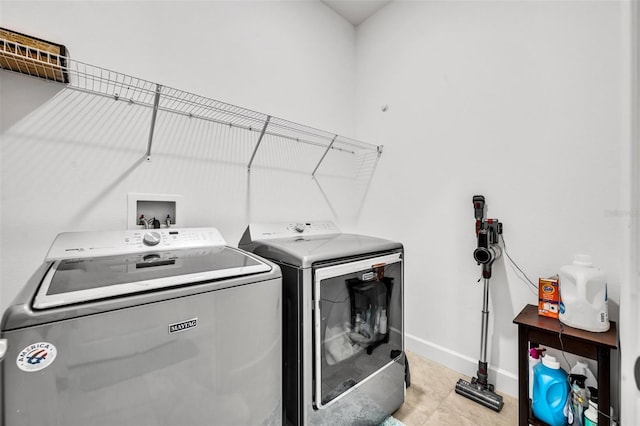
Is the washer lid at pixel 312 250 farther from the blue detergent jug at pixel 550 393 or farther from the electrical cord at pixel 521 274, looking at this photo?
the blue detergent jug at pixel 550 393

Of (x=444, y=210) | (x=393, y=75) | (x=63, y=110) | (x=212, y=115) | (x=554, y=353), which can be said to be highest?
(x=393, y=75)

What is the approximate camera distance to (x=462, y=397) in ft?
6.14

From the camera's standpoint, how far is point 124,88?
1.59 m

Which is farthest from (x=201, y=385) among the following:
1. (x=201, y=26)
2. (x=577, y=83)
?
(x=577, y=83)

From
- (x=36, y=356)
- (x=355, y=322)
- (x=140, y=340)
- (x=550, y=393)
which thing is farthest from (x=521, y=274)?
(x=36, y=356)

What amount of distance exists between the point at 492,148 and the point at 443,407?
1792 millimetres

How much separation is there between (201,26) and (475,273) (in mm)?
2639

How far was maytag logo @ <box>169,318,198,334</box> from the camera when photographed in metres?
0.93

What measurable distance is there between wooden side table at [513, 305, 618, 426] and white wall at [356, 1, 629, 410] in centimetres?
32

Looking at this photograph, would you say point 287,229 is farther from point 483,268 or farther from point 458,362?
point 458,362

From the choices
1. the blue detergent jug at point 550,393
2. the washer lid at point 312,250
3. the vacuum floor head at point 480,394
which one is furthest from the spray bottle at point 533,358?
the washer lid at point 312,250

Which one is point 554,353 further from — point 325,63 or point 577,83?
point 325,63

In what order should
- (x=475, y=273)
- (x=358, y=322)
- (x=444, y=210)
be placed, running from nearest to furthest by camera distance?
1. (x=358, y=322)
2. (x=475, y=273)
3. (x=444, y=210)

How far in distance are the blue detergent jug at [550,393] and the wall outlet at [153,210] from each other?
89.5 inches
